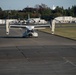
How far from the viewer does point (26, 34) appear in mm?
54281

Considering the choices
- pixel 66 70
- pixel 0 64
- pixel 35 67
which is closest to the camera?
pixel 66 70

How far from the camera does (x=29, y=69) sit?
19250 mm

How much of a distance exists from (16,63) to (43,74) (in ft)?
16.3

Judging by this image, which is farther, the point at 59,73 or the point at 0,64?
the point at 0,64

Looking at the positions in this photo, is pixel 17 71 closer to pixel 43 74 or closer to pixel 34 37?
pixel 43 74

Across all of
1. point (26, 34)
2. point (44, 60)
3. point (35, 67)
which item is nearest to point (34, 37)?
point (26, 34)

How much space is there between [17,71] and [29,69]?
102cm

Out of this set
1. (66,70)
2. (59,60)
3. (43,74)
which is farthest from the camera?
(59,60)

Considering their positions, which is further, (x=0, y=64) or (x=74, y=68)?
(x=0, y=64)

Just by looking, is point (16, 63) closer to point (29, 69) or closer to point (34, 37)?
point (29, 69)

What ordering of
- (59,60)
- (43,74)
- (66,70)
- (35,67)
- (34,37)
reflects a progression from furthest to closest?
1. (34,37)
2. (59,60)
3. (35,67)
4. (66,70)
5. (43,74)

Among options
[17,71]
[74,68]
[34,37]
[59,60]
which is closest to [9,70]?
[17,71]

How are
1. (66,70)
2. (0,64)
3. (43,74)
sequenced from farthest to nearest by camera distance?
(0,64) → (66,70) → (43,74)

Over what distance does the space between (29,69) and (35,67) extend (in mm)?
875
